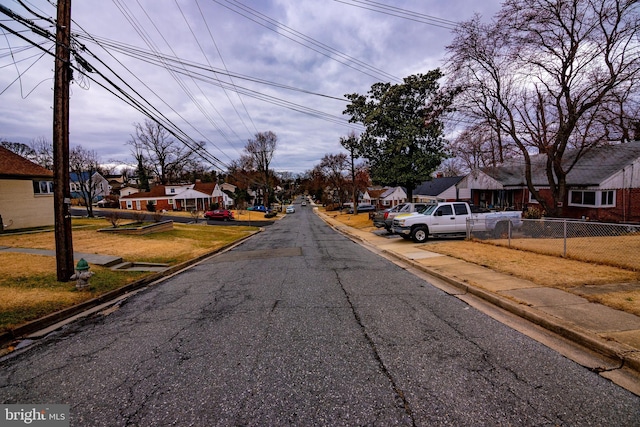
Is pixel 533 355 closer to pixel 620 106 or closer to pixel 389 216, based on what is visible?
pixel 389 216

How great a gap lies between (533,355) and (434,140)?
2458 centimetres

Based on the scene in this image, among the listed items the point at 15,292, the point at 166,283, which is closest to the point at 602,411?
the point at 166,283

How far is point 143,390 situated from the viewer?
342cm

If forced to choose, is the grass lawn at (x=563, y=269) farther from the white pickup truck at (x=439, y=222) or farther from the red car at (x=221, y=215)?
the red car at (x=221, y=215)

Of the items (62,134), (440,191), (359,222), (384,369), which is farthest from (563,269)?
(440,191)

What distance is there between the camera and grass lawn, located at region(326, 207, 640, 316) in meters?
5.90

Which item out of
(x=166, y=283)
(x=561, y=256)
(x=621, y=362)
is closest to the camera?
(x=621, y=362)

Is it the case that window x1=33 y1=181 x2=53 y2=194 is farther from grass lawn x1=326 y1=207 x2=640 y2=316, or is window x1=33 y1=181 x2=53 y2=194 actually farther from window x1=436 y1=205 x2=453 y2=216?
window x1=436 y1=205 x2=453 y2=216

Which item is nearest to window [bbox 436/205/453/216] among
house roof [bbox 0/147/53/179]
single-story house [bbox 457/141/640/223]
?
single-story house [bbox 457/141/640/223]

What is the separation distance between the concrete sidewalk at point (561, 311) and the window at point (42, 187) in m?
25.2

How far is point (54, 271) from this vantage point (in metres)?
8.86

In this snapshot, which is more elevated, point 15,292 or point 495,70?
point 495,70

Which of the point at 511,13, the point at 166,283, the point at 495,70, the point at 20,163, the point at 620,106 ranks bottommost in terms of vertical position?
the point at 166,283

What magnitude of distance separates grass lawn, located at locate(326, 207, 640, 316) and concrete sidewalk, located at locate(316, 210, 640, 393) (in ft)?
1.18
